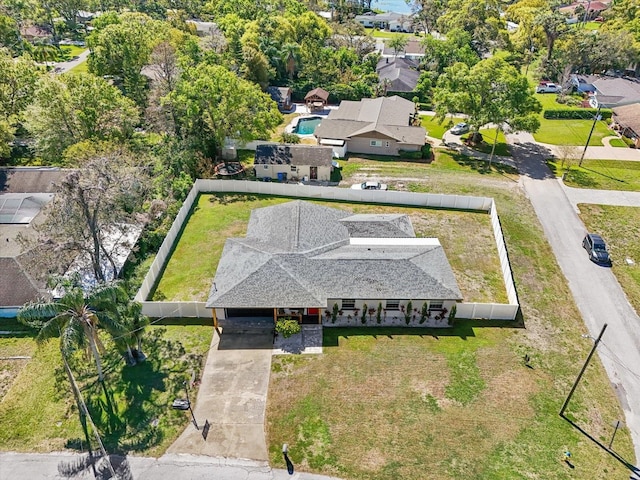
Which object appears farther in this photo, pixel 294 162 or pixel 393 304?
pixel 294 162

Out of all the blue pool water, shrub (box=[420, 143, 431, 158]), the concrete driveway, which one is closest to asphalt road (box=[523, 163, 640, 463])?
shrub (box=[420, 143, 431, 158])

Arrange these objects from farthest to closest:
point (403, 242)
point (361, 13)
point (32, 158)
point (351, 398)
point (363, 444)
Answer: point (361, 13) < point (32, 158) < point (403, 242) < point (351, 398) < point (363, 444)

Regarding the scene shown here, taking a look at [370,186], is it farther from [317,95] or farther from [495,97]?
[317,95]

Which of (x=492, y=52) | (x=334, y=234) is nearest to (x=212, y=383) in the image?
(x=334, y=234)

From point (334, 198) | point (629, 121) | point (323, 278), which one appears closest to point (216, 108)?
point (334, 198)

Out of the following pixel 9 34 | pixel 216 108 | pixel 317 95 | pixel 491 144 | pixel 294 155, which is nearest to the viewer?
pixel 216 108

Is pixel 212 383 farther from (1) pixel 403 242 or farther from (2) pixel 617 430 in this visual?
(2) pixel 617 430
